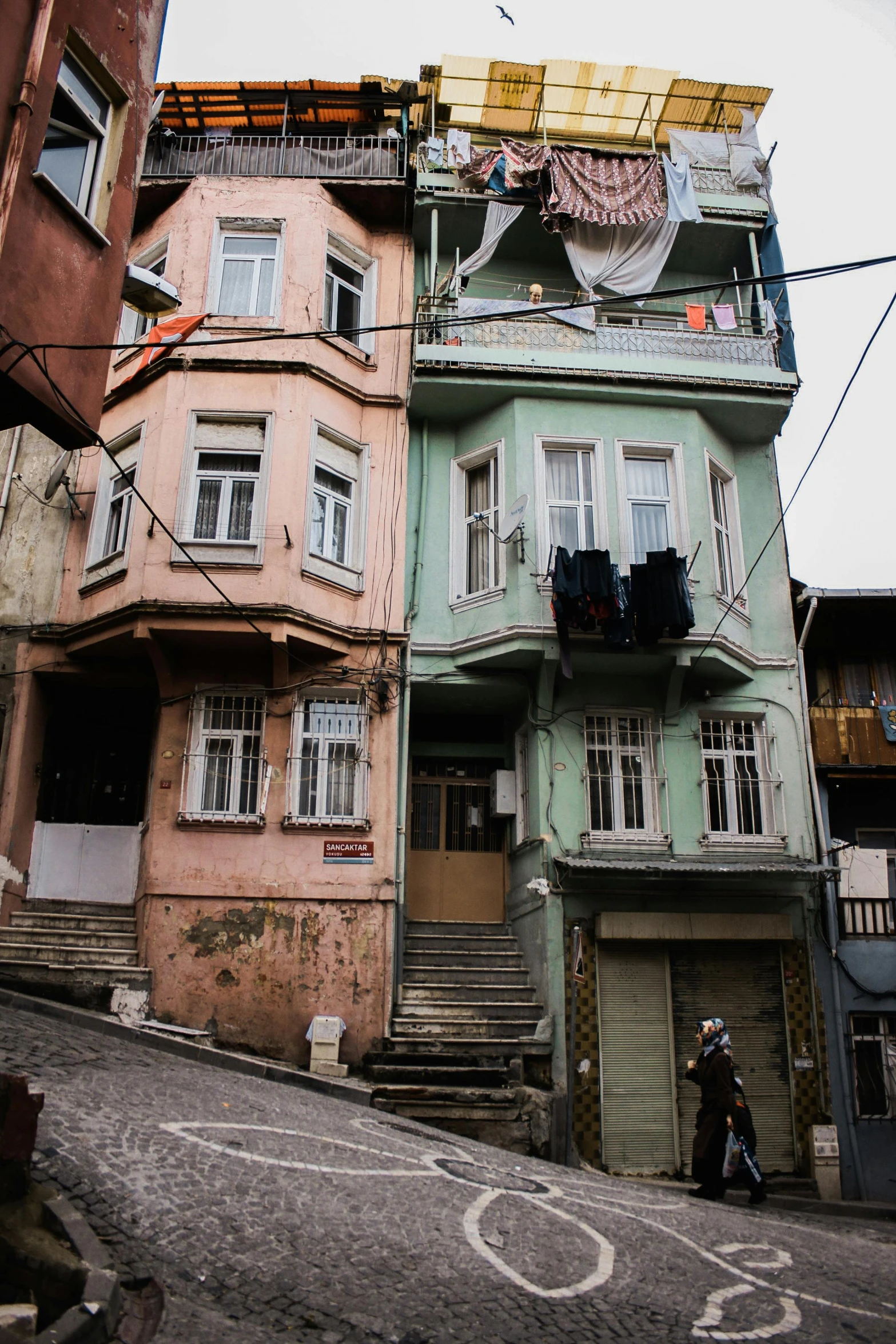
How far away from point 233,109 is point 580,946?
15158 millimetres

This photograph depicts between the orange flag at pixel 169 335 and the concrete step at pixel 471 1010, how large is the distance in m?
8.75

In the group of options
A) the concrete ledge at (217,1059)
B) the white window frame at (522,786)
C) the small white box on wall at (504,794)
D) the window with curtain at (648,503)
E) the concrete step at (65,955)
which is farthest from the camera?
the window with curtain at (648,503)

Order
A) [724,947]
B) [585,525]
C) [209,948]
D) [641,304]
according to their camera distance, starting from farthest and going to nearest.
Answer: [641,304] < [585,525] < [724,947] < [209,948]

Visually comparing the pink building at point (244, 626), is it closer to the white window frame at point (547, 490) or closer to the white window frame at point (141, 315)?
the white window frame at point (141, 315)

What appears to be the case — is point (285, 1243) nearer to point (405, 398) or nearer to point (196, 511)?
point (196, 511)

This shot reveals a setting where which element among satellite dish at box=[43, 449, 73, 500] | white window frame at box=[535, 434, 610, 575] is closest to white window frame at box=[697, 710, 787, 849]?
white window frame at box=[535, 434, 610, 575]

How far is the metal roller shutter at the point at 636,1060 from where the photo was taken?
1346 cm

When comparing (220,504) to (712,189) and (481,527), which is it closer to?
(481,527)

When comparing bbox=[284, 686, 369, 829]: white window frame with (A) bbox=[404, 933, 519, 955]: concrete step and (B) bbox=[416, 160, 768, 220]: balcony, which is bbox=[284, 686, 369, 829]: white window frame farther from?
(B) bbox=[416, 160, 768, 220]: balcony

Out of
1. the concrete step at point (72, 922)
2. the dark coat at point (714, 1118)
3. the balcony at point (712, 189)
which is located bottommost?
the dark coat at point (714, 1118)

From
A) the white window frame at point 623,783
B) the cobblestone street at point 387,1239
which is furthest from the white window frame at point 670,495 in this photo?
the cobblestone street at point 387,1239

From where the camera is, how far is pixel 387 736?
1498cm

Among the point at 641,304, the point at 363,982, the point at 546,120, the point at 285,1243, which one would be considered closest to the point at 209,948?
the point at 363,982

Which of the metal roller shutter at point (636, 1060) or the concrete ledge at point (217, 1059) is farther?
the metal roller shutter at point (636, 1060)
